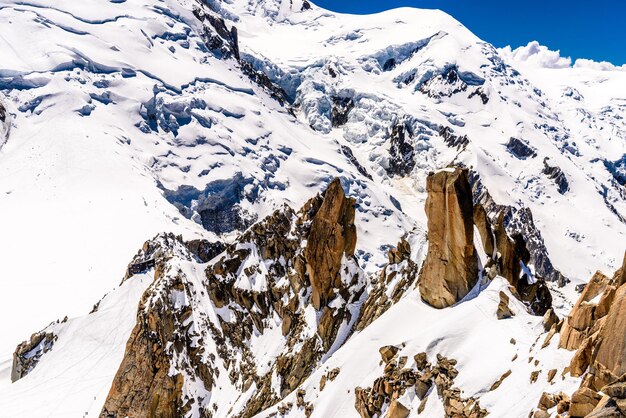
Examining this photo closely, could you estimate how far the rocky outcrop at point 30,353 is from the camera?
7106cm

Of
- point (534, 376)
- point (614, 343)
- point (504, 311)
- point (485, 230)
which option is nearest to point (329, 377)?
point (504, 311)

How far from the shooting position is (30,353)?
237 feet

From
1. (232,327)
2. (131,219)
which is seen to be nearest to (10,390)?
(232,327)

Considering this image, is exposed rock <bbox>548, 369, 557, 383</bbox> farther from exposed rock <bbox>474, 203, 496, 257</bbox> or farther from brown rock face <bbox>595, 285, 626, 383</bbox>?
exposed rock <bbox>474, 203, 496, 257</bbox>

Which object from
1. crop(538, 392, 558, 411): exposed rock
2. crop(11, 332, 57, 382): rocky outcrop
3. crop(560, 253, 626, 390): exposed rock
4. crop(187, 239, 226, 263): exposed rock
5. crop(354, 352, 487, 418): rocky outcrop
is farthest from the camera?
crop(187, 239, 226, 263): exposed rock

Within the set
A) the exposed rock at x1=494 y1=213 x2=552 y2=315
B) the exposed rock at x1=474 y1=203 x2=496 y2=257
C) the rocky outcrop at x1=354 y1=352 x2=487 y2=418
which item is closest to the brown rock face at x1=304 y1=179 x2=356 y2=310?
the exposed rock at x1=494 y1=213 x2=552 y2=315

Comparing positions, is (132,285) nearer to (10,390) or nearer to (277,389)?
(10,390)

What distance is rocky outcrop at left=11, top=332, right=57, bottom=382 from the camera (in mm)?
71062

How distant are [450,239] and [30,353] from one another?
5970 cm

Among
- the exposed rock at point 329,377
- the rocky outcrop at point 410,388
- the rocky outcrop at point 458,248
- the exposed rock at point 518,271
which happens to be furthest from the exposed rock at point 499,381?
the exposed rock at point 329,377

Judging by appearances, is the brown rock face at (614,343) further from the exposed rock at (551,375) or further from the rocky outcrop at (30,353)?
the rocky outcrop at (30,353)

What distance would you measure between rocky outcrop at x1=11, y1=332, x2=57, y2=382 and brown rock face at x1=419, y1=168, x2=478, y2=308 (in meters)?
54.6

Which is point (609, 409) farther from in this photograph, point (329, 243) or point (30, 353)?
point (30, 353)

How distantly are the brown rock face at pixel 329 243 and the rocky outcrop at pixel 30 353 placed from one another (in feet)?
128
